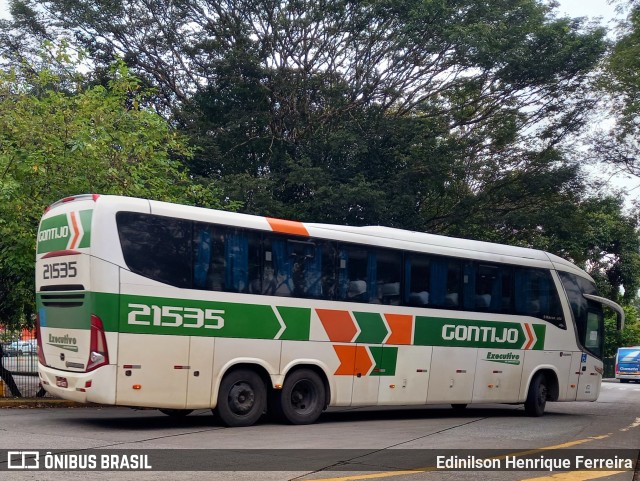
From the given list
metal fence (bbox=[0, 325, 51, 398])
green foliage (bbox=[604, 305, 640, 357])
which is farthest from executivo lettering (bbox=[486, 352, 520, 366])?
green foliage (bbox=[604, 305, 640, 357])

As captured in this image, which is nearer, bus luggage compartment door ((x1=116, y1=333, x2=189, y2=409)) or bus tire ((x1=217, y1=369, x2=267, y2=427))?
bus luggage compartment door ((x1=116, y1=333, x2=189, y2=409))

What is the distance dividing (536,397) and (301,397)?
6.40m

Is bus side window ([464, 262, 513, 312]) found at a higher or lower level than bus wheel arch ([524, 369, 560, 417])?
higher

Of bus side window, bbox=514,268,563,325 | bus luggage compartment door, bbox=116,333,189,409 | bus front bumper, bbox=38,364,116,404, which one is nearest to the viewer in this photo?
bus front bumper, bbox=38,364,116,404

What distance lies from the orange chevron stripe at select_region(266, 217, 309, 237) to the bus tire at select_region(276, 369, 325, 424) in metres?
2.30

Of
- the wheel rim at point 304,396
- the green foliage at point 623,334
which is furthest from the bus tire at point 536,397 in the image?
the green foliage at point 623,334

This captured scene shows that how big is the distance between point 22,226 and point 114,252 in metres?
5.42

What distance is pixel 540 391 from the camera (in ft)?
60.6

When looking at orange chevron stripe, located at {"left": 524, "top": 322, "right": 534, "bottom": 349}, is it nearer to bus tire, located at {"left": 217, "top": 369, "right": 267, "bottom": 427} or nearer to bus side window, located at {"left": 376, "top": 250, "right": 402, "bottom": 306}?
bus side window, located at {"left": 376, "top": 250, "right": 402, "bottom": 306}

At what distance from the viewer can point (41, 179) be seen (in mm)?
17094

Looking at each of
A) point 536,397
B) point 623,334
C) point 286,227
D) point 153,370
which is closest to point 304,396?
point 286,227

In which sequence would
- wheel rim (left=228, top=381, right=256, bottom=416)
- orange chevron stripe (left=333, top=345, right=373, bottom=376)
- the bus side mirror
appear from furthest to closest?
the bus side mirror
orange chevron stripe (left=333, top=345, right=373, bottom=376)
wheel rim (left=228, top=381, right=256, bottom=416)

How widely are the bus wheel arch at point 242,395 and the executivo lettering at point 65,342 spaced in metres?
2.30

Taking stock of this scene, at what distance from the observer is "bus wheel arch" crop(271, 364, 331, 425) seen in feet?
45.7
